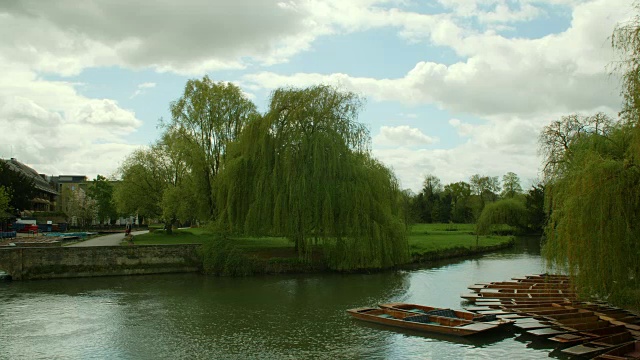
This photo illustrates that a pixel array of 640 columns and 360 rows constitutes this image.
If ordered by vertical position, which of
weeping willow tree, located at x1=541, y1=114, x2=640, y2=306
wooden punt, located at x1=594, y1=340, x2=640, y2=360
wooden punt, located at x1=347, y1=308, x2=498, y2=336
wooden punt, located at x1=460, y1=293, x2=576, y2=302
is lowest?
wooden punt, located at x1=347, y1=308, x2=498, y2=336

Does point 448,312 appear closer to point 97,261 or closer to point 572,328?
point 572,328

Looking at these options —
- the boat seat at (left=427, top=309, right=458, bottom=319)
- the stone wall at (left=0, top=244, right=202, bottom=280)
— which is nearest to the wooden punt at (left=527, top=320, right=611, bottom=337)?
the boat seat at (left=427, top=309, right=458, bottom=319)

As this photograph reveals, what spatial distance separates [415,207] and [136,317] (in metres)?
70.5

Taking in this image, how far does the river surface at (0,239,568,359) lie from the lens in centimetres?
1523

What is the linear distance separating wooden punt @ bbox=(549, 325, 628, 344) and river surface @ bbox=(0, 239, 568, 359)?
1.79 feet

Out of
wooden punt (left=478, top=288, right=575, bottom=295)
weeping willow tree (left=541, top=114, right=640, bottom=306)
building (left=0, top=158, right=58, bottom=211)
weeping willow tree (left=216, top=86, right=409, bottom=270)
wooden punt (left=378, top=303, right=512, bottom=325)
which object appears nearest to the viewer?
weeping willow tree (left=541, top=114, right=640, bottom=306)

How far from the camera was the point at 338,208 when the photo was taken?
29703 mm

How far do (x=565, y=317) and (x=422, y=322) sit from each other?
4252 millimetres

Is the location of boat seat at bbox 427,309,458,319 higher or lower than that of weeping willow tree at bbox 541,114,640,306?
lower

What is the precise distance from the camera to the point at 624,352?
42.3 feet

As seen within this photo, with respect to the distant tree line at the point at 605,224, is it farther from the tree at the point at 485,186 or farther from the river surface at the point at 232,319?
the tree at the point at 485,186

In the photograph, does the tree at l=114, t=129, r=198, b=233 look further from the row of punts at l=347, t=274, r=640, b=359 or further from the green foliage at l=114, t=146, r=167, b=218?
the row of punts at l=347, t=274, r=640, b=359

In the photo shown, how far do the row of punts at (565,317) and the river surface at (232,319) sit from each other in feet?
2.40

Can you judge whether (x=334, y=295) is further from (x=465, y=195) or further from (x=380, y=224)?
(x=465, y=195)
